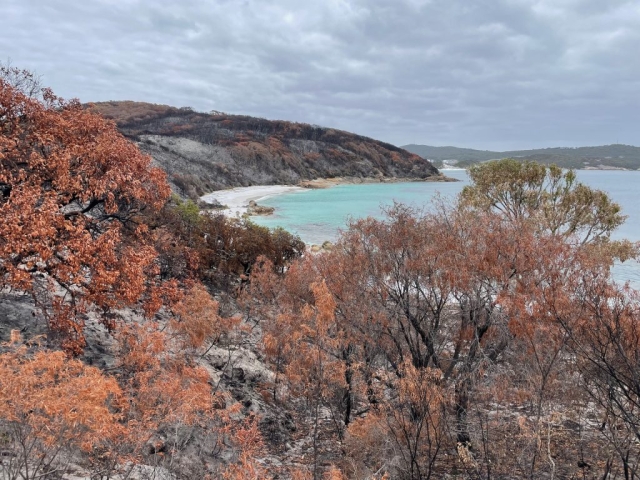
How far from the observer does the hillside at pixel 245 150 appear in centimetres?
9869

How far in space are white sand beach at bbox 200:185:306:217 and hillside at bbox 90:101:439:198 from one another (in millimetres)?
3257

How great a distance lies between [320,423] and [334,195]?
283 feet

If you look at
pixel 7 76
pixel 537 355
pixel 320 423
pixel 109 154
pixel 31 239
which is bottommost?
pixel 320 423

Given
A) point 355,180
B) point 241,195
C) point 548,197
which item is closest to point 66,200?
point 548,197

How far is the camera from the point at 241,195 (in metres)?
86.6

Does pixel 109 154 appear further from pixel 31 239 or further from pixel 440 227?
pixel 440 227

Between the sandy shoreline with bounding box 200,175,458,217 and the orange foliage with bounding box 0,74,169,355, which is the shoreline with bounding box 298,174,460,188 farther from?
the orange foliage with bounding box 0,74,169,355

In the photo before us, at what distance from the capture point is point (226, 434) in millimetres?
11734

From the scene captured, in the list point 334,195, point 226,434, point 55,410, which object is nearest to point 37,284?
point 226,434

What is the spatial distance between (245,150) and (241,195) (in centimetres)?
3479

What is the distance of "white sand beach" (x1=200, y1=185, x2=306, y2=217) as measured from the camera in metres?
69.6

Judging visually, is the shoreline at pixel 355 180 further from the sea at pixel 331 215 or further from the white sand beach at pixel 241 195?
the sea at pixel 331 215

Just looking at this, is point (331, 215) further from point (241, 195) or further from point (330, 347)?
point (330, 347)

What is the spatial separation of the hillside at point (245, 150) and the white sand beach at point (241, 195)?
3.26m
